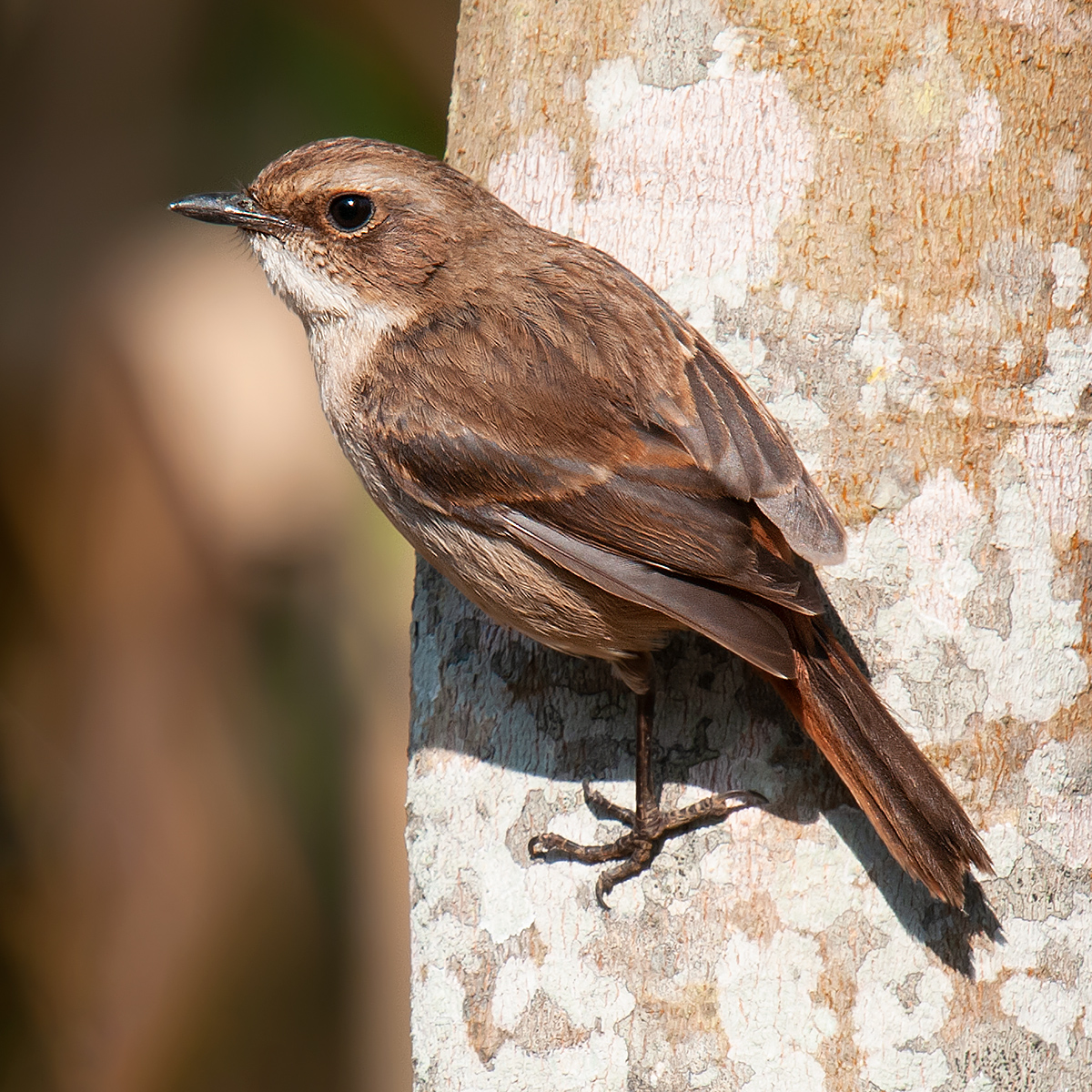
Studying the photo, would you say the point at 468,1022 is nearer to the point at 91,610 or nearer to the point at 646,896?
the point at 646,896

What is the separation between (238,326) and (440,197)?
362 centimetres

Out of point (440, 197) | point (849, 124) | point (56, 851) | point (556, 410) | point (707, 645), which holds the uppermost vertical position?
point (849, 124)

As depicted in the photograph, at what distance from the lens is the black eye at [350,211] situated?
10.9ft

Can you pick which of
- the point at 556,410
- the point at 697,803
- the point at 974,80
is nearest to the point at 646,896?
the point at 697,803

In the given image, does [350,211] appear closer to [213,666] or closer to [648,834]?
[648,834]

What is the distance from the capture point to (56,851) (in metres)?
6.39

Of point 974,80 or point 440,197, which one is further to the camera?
point 440,197

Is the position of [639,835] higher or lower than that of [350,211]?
lower

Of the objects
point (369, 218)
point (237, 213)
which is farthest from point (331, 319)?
point (237, 213)

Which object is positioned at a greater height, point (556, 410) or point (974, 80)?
point (974, 80)

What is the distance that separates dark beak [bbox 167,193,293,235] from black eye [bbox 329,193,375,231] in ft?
0.43

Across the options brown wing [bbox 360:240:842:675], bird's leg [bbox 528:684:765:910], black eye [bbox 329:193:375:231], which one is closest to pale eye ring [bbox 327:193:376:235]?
black eye [bbox 329:193:375:231]

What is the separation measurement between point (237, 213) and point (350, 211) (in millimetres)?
319

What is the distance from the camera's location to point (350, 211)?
3.34m
